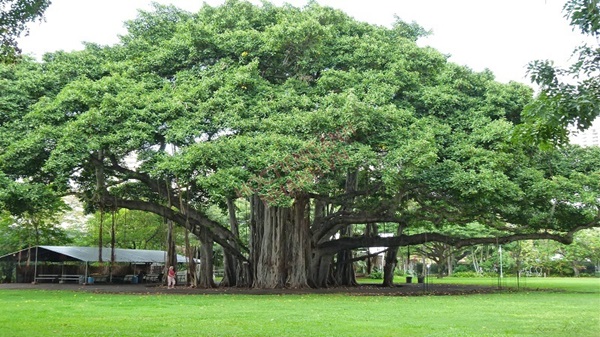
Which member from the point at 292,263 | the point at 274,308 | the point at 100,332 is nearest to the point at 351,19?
the point at 292,263

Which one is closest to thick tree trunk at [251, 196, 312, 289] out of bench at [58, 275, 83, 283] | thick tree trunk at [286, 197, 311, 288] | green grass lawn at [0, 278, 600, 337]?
thick tree trunk at [286, 197, 311, 288]

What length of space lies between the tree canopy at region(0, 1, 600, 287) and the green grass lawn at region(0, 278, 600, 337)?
11.8ft

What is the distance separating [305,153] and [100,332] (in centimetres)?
815

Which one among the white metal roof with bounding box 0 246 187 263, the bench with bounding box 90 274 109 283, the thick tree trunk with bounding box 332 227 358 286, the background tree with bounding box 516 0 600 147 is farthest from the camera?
the bench with bounding box 90 274 109 283

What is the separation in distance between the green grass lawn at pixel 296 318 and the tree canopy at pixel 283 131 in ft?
11.8

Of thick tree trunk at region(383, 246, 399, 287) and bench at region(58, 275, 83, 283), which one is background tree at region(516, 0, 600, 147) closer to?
thick tree trunk at region(383, 246, 399, 287)

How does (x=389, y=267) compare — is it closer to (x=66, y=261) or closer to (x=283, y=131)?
(x=283, y=131)

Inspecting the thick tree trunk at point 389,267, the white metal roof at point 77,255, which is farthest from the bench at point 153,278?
the thick tree trunk at point 389,267

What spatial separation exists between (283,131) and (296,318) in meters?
6.85

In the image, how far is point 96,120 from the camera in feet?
51.6

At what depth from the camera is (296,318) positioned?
10070mm

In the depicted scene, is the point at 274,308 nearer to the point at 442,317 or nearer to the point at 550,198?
the point at 442,317

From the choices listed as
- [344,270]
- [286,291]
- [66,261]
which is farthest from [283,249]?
[66,261]

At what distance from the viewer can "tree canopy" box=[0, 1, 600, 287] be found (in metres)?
15.5
